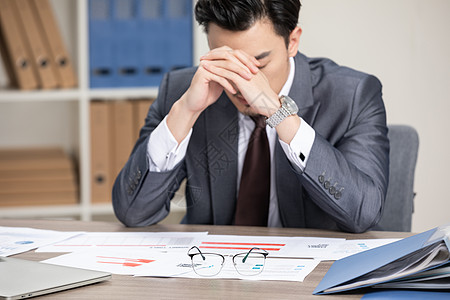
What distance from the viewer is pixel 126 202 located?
1504 millimetres

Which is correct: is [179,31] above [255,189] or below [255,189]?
above

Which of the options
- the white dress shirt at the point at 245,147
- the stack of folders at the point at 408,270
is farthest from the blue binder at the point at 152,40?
the stack of folders at the point at 408,270

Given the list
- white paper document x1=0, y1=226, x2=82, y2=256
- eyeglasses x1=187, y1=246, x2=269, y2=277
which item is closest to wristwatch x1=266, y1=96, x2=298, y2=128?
eyeglasses x1=187, y1=246, x2=269, y2=277

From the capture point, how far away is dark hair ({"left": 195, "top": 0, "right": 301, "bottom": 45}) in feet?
4.86

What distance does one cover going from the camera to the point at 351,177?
139 cm

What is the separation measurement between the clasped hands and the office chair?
456 mm

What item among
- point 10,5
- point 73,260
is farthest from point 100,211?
point 73,260

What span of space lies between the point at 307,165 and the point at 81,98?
4.89 ft

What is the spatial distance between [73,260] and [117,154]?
1.56 metres

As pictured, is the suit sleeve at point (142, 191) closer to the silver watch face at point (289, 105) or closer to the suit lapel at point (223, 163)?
the suit lapel at point (223, 163)

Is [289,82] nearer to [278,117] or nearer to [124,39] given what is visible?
[278,117]

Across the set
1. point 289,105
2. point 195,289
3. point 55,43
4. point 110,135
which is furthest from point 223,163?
point 55,43

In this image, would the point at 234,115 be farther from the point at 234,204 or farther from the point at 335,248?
the point at 335,248

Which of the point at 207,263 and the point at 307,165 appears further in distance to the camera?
the point at 307,165
